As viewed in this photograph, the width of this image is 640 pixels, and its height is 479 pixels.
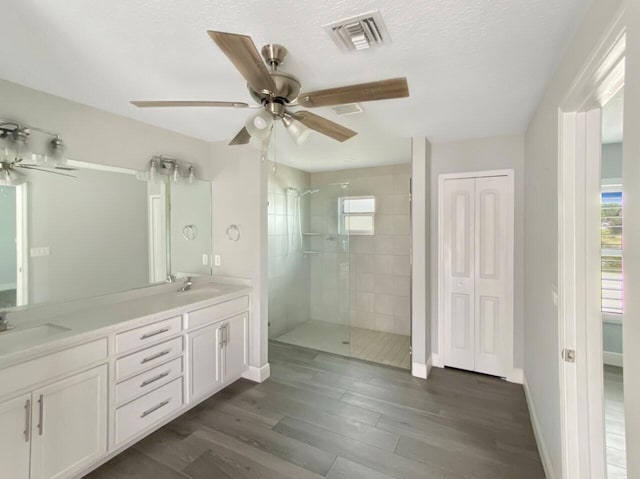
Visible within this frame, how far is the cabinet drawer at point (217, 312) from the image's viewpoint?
2480 millimetres

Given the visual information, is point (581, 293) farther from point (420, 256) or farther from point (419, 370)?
point (419, 370)

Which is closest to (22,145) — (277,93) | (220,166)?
(220,166)

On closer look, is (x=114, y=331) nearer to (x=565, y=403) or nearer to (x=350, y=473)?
(x=350, y=473)

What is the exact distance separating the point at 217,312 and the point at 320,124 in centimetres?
189

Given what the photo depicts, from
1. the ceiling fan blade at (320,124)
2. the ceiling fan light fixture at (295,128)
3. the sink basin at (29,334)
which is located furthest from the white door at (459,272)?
the sink basin at (29,334)

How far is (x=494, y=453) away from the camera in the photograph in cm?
204

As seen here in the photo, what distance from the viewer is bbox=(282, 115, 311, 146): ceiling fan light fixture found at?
165cm

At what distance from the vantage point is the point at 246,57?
44.7 inches

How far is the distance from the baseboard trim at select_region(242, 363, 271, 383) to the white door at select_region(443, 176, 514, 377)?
194cm

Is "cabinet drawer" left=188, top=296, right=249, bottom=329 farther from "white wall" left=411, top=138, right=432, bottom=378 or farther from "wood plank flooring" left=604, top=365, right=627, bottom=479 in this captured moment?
"wood plank flooring" left=604, top=365, right=627, bottom=479

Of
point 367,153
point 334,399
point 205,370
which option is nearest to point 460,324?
point 334,399

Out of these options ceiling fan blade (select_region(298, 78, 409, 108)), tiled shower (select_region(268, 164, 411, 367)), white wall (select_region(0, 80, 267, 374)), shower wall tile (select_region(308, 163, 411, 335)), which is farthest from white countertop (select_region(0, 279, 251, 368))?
ceiling fan blade (select_region(298, 78, 409, 108))

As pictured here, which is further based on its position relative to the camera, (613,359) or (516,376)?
(613,359)

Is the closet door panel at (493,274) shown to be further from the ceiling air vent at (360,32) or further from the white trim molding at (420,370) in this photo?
the ceiling air vent at (360,32)
